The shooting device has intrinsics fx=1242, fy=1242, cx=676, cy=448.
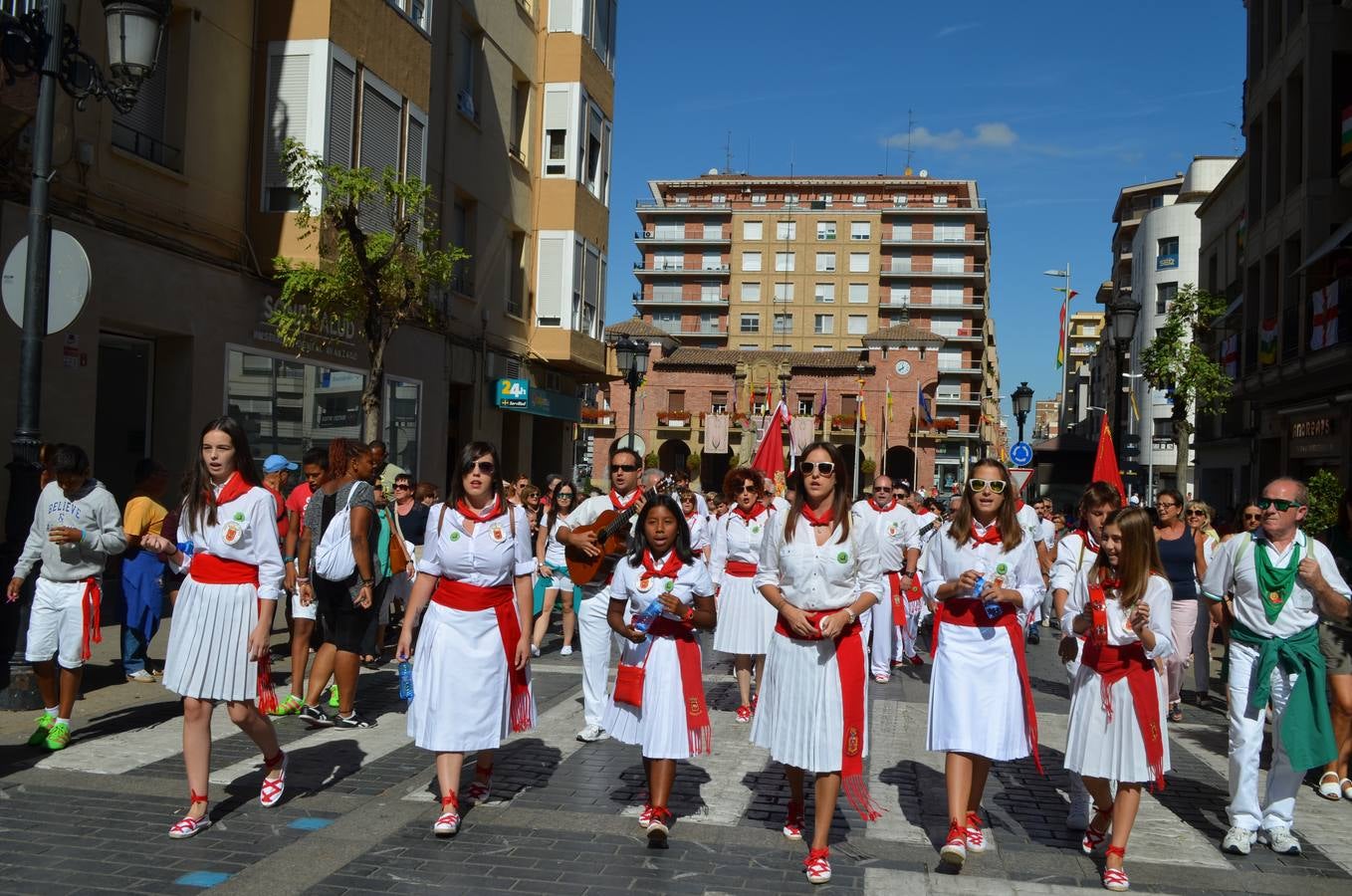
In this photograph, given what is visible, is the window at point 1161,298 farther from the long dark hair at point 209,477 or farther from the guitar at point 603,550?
the long dark hair at point 209,477

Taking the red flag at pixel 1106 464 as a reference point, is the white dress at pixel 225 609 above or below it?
below

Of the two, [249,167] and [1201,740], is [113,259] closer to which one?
[249,167]

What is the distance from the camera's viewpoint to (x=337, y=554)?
8656 millimetres

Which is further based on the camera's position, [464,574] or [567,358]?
[567,358]

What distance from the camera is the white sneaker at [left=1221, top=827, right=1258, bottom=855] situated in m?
6.25

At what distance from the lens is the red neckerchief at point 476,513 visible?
6.39m

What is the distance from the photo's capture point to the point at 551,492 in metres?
13.8

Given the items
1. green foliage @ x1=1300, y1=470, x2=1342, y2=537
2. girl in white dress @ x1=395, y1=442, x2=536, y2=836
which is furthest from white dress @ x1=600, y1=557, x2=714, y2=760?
green foliage @ x1=1300, y1=470, x2=1342, y2=537

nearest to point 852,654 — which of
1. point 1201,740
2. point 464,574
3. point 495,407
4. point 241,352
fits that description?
point 464,574

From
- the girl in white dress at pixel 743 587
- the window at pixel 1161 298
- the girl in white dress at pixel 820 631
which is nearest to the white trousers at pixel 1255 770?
the girl in white dress at pixel 820 631

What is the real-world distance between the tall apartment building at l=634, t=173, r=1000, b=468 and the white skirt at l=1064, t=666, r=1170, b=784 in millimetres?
86812

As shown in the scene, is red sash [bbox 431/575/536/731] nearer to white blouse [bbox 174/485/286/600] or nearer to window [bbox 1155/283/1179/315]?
white blouse [bbox 174/485/286/600]

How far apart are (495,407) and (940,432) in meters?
61.5

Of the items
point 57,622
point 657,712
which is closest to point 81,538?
point 57,622
